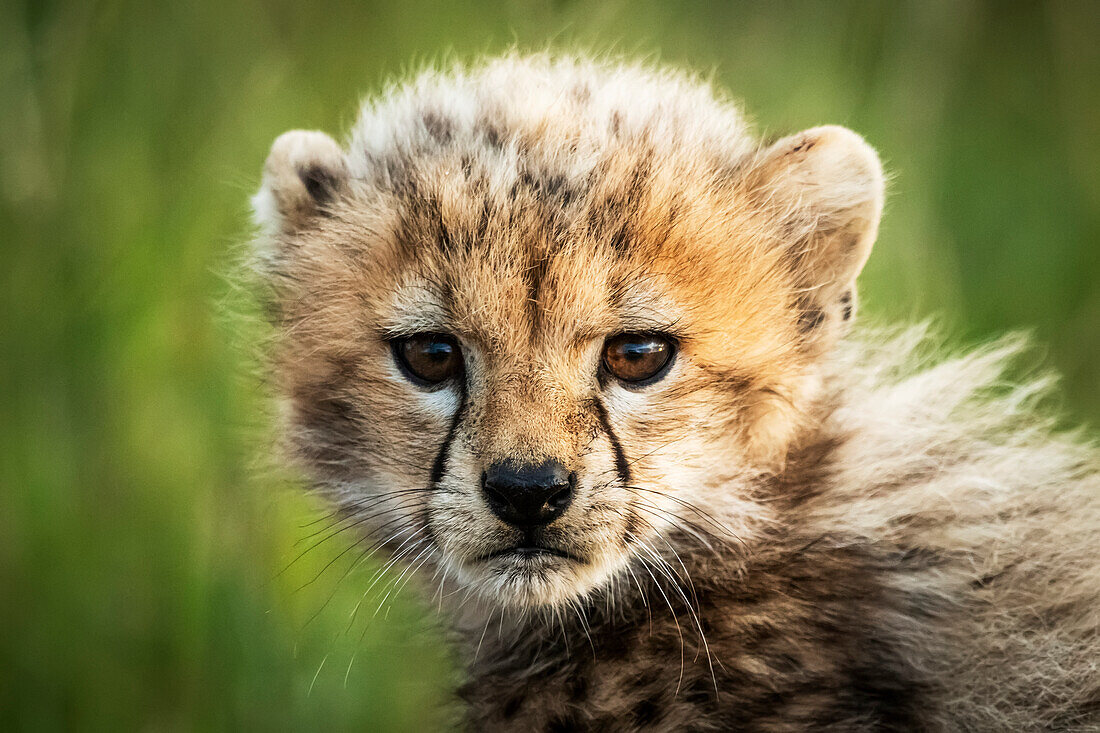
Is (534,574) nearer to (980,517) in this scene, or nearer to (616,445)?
(616,445)

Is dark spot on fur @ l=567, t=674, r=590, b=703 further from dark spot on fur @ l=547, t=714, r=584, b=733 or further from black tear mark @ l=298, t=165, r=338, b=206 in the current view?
black tear mark @ l=298, t=165, r=338, b=206

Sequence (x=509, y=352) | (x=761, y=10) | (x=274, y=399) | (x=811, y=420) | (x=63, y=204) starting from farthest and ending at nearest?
(x=761, y=10) < (x=63, y=204) < (x=274, y=399) < (x=811, y=420) < (x=509, y=352)

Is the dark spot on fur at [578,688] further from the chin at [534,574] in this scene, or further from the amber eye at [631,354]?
the amber eye at [631,354]

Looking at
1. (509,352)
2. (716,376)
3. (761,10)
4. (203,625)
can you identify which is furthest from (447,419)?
(761,10)

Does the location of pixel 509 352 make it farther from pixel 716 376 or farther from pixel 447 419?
pixel 716 376

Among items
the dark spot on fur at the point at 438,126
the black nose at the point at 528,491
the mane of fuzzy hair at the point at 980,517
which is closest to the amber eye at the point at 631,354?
the black nose at the point at 528,491

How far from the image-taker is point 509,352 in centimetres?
165

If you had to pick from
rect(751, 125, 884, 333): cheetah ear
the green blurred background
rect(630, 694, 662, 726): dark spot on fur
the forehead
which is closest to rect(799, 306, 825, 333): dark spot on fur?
rect(751, 125, 884, 333): cheetah ear

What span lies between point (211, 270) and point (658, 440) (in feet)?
3.93

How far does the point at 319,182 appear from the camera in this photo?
A: 6.64ft

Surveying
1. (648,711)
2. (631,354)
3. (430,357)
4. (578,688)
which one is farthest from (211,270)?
(648,711)

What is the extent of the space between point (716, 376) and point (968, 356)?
2.21 feet

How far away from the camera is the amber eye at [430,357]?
172 cm

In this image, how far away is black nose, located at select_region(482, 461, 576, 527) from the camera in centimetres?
153
